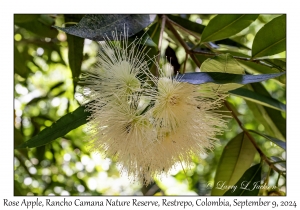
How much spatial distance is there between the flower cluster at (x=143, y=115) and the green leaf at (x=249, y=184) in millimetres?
317

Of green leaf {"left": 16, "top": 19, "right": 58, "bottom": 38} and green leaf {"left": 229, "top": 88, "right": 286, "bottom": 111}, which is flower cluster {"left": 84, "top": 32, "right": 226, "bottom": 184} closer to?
green leaf {"left": 229, "top": 88, "right": 286, "bottom": 111}

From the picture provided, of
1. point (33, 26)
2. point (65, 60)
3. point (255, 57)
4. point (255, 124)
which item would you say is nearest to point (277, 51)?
point (255, 57)

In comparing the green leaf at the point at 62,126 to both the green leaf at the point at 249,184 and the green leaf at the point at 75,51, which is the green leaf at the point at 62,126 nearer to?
the green leaf at the point at 75,51

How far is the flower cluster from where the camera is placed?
0.69 meters

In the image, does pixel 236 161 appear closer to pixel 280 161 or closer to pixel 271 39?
pixel 280 161

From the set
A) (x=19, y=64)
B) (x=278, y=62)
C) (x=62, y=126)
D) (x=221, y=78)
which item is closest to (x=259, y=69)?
(x=278, y=62)

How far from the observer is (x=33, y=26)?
4.16 feet

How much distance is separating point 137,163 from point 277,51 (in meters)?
0.43

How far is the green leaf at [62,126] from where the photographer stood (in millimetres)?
755

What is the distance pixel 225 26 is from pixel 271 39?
113 millimetres

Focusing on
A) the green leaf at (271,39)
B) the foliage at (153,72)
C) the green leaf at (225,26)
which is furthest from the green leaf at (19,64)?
the green leaf at (271,39)

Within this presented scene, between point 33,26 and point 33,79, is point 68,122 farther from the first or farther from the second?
point 33,79

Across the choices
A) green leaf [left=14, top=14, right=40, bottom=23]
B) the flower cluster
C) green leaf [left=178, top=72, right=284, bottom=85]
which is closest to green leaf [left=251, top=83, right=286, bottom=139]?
the flower cluster

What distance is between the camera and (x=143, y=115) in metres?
0.69
